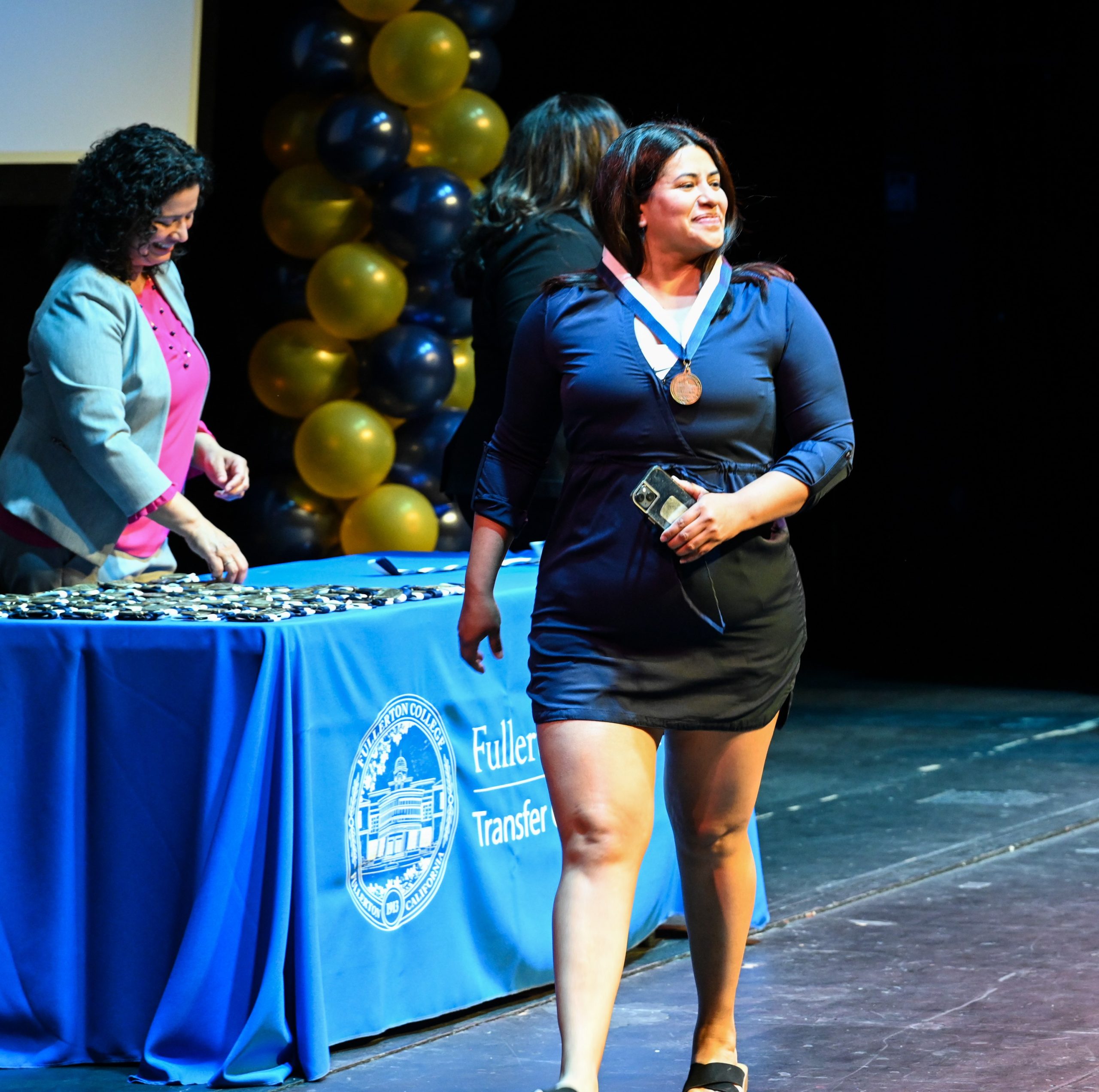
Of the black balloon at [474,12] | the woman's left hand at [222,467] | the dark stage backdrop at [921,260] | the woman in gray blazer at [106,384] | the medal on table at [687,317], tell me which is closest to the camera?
the medal on table at [687,317]

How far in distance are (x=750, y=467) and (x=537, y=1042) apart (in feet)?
3.52

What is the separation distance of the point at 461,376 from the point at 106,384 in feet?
11.3

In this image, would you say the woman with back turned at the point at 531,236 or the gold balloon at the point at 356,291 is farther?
the gold balloon at the point at 356,291

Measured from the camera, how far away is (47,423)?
9.52ft

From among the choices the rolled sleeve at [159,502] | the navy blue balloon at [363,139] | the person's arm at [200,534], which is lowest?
the person's arm at [200,534]

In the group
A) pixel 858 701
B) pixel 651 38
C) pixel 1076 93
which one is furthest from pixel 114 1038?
pixel 1076 93

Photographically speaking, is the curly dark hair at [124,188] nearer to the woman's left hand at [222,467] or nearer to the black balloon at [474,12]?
the woman's left hand at [222,467]

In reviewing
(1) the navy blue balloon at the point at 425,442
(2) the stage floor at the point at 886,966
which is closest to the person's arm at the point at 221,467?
(2) the stage floor at the point at 886,966

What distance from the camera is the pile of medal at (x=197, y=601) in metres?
2.64

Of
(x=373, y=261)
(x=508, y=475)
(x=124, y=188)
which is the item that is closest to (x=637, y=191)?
(x=508, y=475)

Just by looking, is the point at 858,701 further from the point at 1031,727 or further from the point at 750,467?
the point at 750,467

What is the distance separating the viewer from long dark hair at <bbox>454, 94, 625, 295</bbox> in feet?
10.0

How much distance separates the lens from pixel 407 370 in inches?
234

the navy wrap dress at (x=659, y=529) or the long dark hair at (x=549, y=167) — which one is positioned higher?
the long dark hair at (x=549, y=167)
